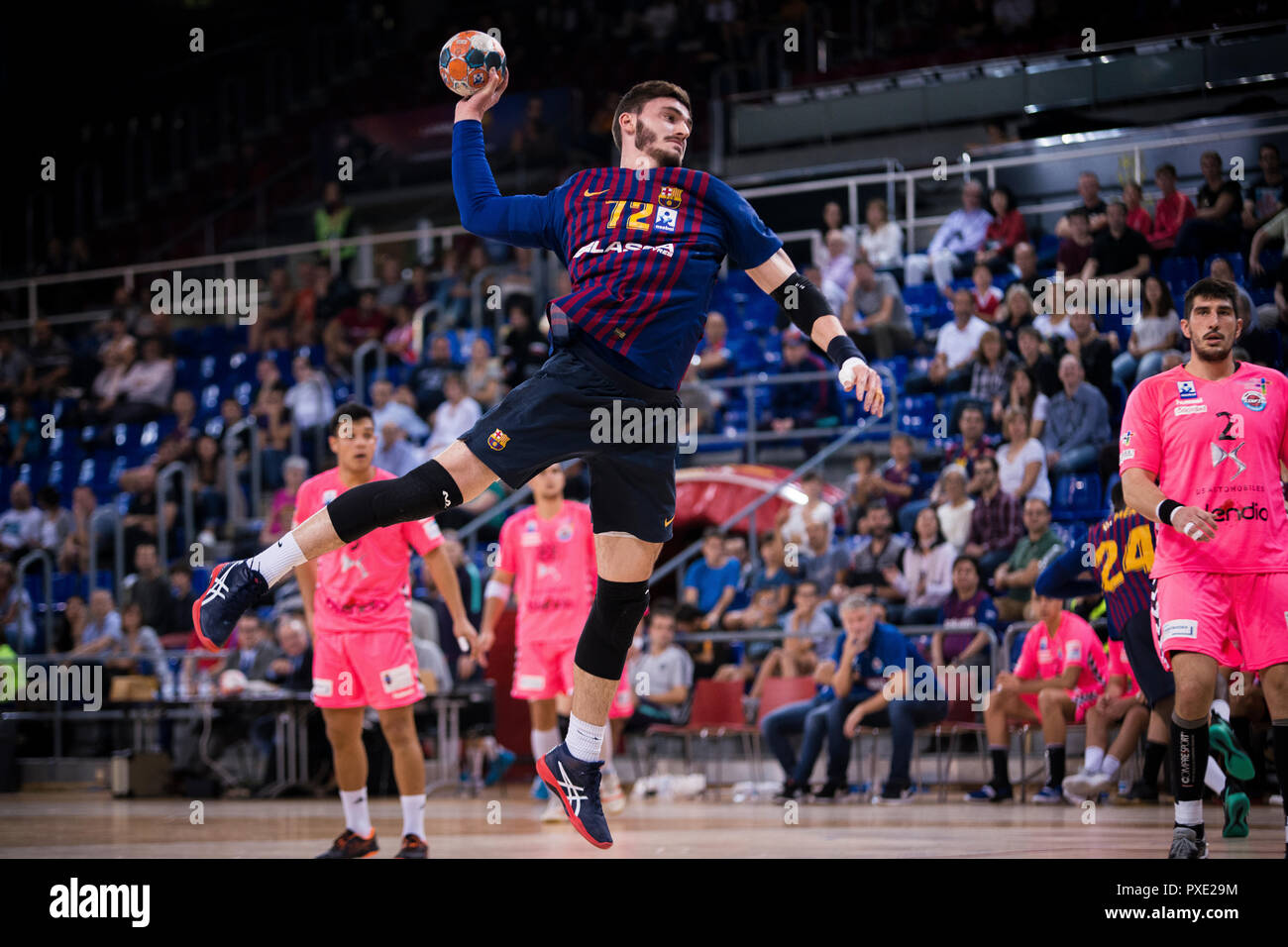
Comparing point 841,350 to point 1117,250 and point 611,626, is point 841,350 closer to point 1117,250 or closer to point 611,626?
point 611,626

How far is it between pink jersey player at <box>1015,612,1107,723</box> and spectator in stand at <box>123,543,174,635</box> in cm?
836

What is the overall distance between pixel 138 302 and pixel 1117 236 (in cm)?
1322

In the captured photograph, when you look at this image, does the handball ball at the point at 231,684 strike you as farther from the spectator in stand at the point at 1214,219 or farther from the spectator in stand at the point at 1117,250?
the spectator in stand at the point at 1214,219

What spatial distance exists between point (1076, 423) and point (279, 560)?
8.24m

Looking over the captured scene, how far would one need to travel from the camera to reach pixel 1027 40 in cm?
1612

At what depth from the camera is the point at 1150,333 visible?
37.3 ft

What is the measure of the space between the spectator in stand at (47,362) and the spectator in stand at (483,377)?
638cm

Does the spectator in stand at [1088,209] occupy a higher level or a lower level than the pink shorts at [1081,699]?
higher

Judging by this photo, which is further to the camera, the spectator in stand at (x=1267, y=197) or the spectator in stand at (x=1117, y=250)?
the spectator in stand at (x=1117, y=250)

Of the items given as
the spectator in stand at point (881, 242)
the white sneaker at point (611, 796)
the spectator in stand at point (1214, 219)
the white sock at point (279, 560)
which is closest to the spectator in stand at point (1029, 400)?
the spectator in stand at point (1214, 219)

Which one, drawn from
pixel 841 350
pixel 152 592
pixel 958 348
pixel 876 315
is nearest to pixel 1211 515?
pixel 841 350

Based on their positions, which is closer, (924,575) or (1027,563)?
(1027,563)

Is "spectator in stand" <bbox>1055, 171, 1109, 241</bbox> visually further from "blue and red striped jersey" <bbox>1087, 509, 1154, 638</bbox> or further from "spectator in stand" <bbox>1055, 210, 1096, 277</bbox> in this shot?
"blue and red striped jersey" <bbox>1087, 509, 1154, 638</bbox>

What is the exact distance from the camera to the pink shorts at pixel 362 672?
22.5 ft
